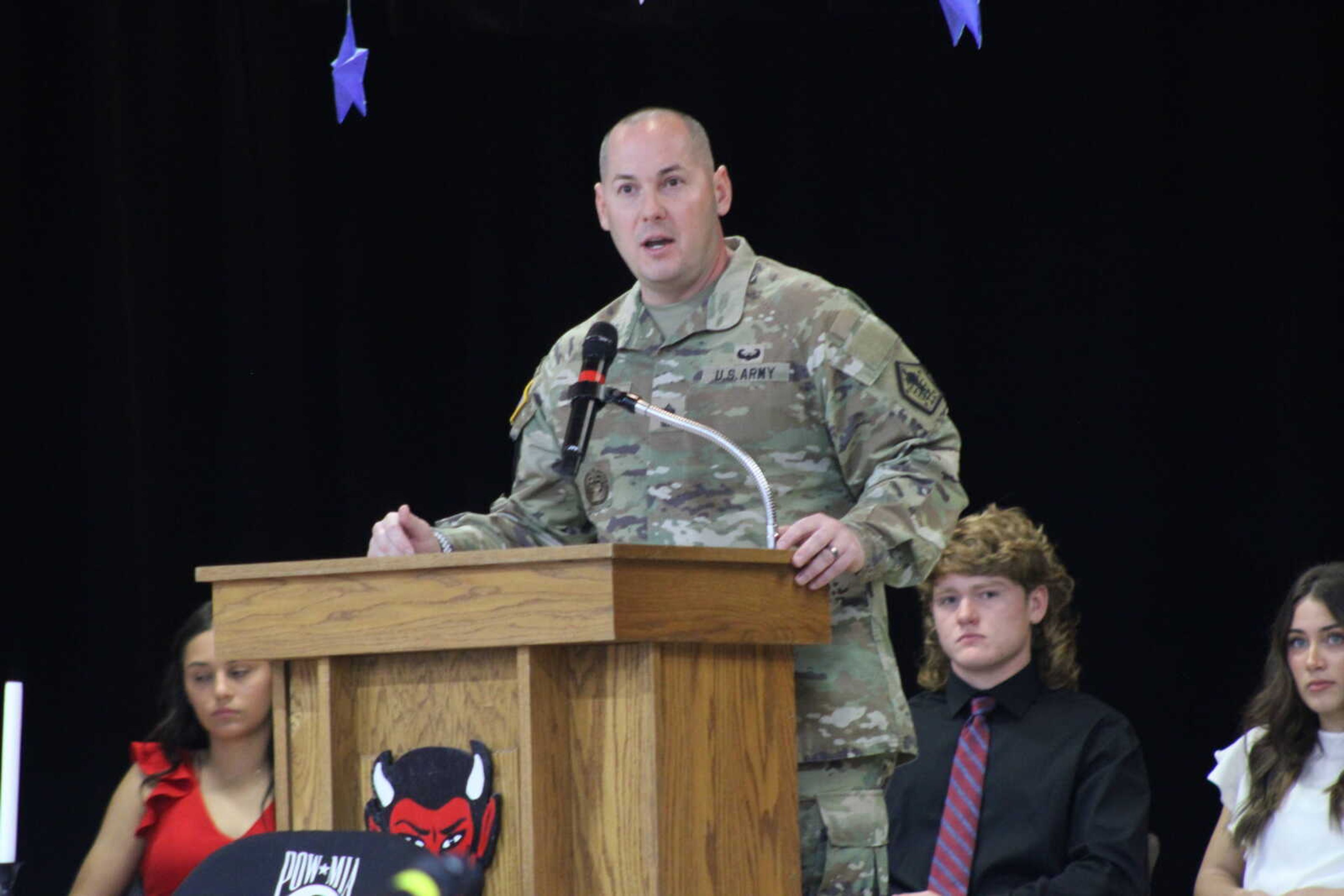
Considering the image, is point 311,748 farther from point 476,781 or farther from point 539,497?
point 539,497

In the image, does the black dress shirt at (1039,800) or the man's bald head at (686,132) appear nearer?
the man's bald head at (686,132)

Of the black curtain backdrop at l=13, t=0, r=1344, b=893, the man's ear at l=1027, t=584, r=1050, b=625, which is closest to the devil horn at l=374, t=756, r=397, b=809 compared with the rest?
the man's ear at l=1027, t=584, r=1050, b=625

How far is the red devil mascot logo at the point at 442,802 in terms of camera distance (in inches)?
82.5

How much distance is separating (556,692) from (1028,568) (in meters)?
1.82

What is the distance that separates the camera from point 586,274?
176 inches

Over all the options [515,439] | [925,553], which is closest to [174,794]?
[515,439]

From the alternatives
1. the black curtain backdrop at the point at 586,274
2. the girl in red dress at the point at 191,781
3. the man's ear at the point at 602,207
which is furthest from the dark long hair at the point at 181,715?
the man's ear at the point at 602,207

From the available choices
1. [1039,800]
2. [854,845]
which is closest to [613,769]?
[854,845]

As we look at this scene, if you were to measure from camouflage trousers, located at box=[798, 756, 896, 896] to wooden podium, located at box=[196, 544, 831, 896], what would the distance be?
16 cm

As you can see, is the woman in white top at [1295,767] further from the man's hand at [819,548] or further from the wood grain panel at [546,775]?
the wood grain panel at [546,775]

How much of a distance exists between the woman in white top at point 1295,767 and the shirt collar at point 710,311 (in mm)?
1417

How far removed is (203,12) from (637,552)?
2.80 meters

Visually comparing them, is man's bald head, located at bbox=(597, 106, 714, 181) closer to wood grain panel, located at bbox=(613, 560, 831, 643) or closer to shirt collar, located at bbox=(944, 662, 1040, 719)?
wood grain panel, located at bbox=(613, 560, 831, 643)

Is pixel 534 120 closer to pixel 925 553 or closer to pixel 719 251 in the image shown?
pixel 719 251
